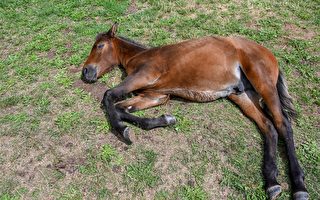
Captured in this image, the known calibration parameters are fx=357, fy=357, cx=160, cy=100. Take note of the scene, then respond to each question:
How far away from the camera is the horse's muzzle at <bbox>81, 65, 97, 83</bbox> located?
5.41m

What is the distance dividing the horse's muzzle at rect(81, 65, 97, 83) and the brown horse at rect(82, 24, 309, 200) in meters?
0.63

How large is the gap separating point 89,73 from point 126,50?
0.66m

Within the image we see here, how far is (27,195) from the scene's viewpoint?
3812 mm

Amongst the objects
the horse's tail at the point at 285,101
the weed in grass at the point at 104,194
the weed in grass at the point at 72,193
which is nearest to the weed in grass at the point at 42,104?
the weed in grass at the point at 72,193

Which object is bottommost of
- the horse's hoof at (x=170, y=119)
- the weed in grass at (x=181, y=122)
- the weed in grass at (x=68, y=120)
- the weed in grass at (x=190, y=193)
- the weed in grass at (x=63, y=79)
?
the weed in grass at (x=190, y=193)

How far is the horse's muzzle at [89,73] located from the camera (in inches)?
213

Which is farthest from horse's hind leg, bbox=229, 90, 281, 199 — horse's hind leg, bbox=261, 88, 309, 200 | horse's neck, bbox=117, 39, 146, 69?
horse's neck, bbox=117, 39, 146, 69

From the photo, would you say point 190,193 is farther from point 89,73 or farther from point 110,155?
point 89,73

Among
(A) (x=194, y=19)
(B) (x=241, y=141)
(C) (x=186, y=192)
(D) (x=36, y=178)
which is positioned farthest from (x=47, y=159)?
(A) (x=194, y=19)

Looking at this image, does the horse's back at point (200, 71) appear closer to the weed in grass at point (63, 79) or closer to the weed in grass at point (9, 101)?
the weed in grass at point (63, 79)

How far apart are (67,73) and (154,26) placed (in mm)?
2043

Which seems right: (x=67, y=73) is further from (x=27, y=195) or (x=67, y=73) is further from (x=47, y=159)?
(x=27, y=195)

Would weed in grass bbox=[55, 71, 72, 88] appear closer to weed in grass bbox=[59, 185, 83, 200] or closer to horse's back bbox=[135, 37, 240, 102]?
horse's back bbox=[135, 37, 240, 102]

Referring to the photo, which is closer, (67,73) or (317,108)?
(317,108)
